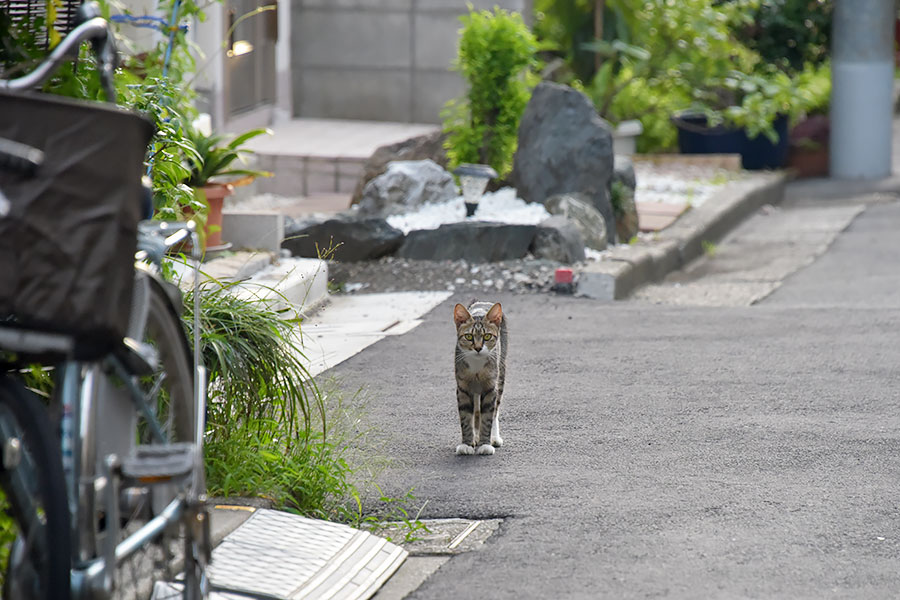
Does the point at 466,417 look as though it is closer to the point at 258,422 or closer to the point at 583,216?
the point at 258,422

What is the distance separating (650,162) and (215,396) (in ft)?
29.7

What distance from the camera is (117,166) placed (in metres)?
2.27

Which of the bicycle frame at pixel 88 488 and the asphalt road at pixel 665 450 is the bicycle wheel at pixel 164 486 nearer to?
the bicycle frame at pixel 88 488

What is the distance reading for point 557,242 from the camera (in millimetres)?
8344

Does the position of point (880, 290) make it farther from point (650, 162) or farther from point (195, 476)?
point (195, 476)

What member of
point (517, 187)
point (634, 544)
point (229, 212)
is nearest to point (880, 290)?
point (517, 187)

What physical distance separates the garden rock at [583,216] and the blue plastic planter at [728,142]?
4445 millimetres

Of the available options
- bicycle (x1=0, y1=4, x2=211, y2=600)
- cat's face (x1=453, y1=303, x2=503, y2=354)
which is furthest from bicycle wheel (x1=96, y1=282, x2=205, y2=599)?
cat's face (x1=453, y1=303, x2=503, y2=354)

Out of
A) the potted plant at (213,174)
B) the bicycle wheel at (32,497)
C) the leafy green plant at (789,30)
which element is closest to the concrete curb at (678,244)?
the potted plant at (213,174)

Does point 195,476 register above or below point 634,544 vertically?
above

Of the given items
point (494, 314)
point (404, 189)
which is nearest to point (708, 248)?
point (404, 189)

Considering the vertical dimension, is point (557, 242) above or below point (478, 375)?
above

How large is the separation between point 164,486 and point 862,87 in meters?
12.0

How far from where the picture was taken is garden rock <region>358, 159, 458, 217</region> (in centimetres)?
901
